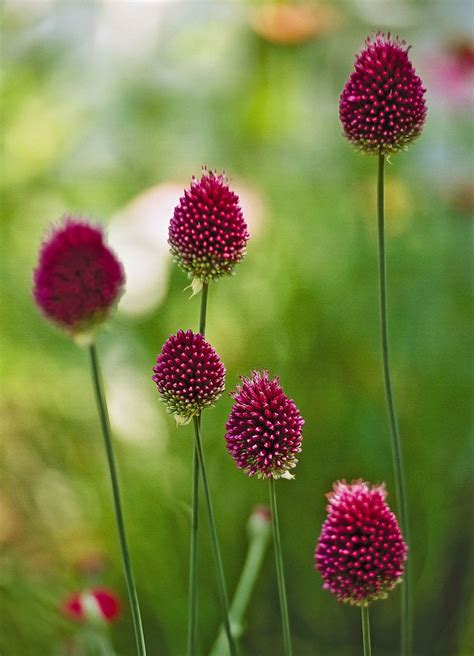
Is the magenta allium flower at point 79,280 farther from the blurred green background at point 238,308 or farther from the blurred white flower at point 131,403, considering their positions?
the blurred white flower at point 131,403

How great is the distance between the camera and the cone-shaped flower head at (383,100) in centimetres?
38

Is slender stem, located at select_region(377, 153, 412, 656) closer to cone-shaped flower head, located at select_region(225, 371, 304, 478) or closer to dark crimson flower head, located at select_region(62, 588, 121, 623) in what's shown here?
cone-shaped flower head, located at select_region(225, 371, 304, 478)

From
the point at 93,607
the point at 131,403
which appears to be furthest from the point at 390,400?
the point at 131,403

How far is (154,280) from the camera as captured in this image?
1.14 meters

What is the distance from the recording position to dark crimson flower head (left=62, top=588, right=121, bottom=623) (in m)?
0.55

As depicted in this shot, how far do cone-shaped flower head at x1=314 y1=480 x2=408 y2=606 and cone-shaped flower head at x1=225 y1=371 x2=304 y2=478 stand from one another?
3 cm

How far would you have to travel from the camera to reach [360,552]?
0.36 metres

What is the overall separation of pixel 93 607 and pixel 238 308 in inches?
25.0

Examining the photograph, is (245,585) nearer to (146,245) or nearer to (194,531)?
(194,531)

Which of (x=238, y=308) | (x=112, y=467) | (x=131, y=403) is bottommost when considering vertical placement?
(x=112, y=467)

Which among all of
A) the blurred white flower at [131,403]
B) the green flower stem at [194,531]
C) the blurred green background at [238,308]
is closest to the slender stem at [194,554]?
the green flower stem at [194,531]

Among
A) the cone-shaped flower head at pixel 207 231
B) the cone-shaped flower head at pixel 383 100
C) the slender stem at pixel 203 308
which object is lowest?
the slender stem at pixel 203 308

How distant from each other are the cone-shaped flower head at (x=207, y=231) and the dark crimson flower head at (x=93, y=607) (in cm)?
26

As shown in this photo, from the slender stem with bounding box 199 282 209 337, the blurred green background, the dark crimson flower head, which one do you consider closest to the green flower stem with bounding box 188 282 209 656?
the slender stem with bounding box 199 282 209 337
